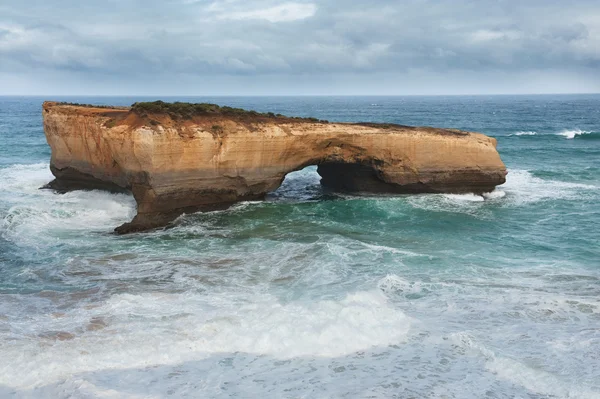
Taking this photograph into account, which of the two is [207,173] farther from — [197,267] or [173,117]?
[197,267]

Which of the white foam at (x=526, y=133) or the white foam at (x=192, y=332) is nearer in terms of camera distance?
the white foam at (x=192, y=332)

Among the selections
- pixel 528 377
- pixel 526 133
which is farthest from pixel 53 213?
pixel 526 133

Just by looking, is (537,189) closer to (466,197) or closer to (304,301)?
(466,197)

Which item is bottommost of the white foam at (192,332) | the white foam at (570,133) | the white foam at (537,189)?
the white foam at (192,332)

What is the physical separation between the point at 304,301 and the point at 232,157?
380 inches

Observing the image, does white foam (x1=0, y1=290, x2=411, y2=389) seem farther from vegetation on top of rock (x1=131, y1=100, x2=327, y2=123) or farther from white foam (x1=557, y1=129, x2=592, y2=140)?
white foam (x1=557, y1=129, x2=592, y2=140)

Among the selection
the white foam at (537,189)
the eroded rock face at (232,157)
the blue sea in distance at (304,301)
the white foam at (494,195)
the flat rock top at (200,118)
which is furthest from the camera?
the white foam at (537,189)

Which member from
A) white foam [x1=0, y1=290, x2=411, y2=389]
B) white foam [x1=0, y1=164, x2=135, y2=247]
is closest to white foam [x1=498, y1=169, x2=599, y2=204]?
white foam [x1=0, y1=290, x2=411, y2=389]

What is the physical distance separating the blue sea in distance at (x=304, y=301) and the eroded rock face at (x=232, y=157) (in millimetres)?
1145

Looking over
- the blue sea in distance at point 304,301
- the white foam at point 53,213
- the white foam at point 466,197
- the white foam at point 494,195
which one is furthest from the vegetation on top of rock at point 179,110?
the white foam at point 494,195

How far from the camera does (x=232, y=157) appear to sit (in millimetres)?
22625

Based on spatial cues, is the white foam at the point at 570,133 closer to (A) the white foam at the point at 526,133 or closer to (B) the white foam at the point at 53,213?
(A) the white foam at the point at 526,133

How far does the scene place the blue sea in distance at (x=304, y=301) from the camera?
35.5 ft

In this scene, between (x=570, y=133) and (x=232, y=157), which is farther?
(x=570, y=133)
